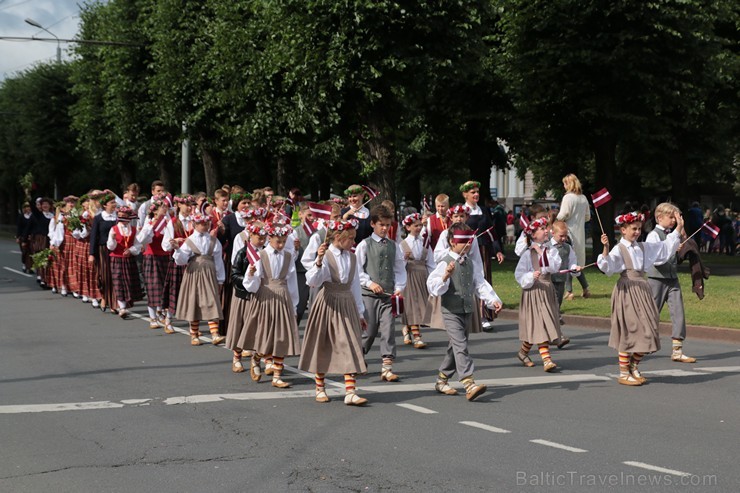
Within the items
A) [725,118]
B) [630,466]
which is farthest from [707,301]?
[725,118]

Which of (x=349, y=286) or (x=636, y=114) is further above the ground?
(x=636, y=114)

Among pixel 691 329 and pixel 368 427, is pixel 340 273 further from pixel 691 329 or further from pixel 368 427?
pixel 691 329

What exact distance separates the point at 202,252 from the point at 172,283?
1681mm

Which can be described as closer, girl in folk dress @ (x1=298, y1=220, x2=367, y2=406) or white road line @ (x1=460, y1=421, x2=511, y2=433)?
white road line @ (x1=460, y1=421, x2=511, y2=433)

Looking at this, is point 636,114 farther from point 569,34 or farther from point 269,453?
point 269,453

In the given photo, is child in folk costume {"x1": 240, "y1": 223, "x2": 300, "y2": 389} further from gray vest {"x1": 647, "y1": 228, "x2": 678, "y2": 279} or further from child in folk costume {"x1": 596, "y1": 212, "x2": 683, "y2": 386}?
gray vest {"x1": 647, "y1": 228, "x2": 678, "y2": 279}

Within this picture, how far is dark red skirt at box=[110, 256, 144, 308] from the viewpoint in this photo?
1711cm

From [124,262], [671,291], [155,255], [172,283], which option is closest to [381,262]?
[671,291]

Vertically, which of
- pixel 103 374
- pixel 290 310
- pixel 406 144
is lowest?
pixel 103 374

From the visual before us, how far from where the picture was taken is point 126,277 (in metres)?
17.1

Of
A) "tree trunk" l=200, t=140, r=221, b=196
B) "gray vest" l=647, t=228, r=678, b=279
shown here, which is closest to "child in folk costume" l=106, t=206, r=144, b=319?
"gray vest" l=647, t=228, r=678, b=279

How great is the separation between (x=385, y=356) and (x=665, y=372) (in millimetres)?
2979

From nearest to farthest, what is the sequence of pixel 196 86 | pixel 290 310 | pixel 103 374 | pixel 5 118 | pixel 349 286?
pixel 349 286
pixel 290 310
pixel 103 374
pixel 196 86
pixel 5 118

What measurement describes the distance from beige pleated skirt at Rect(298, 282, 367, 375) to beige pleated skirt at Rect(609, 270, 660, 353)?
2.76 m
